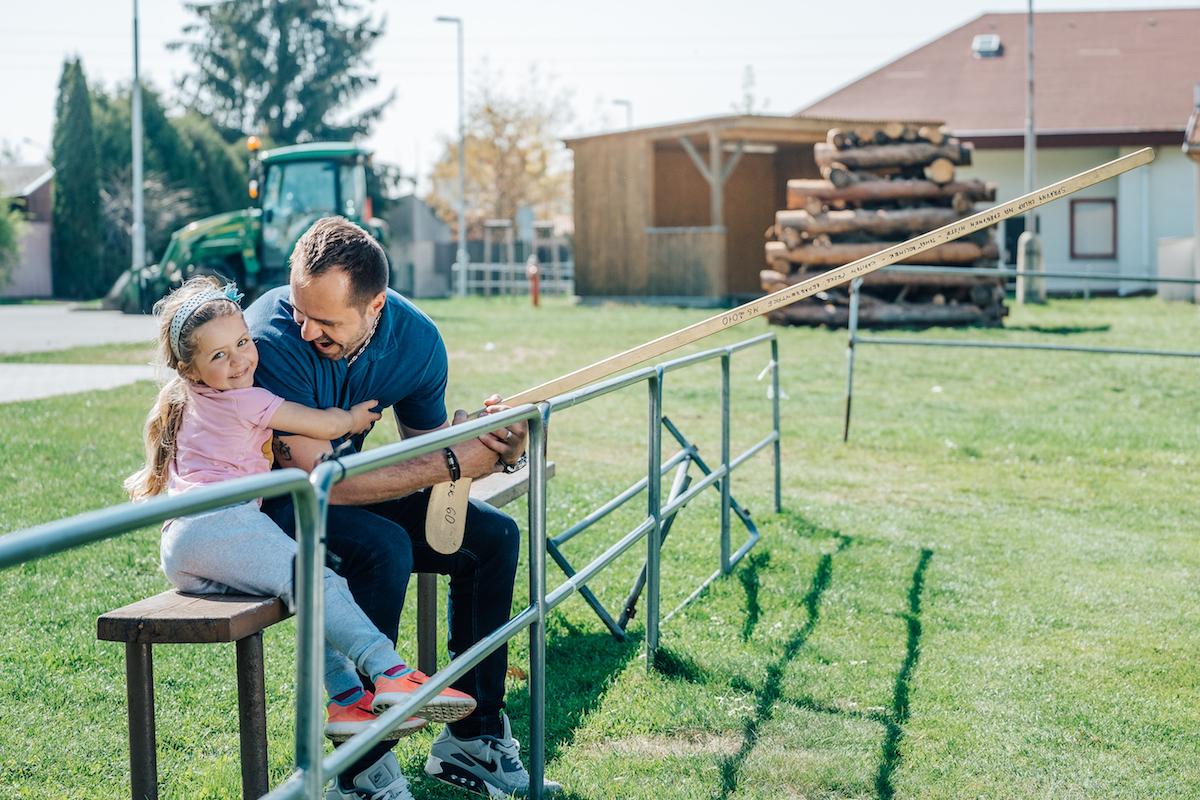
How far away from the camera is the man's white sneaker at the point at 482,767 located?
3.68m

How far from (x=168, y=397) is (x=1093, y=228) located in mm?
32299

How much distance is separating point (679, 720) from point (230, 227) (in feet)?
68.5

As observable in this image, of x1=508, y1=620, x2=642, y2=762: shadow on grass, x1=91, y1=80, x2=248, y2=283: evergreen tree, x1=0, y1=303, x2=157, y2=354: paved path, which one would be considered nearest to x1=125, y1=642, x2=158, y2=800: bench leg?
x1=508, y1=620, x2=642, y2=762: shadow on grass

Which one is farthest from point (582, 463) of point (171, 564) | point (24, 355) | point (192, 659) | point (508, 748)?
point (24, 355)

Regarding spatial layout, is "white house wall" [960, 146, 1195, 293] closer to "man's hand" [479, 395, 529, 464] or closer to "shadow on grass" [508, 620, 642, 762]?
"shadow on grass" [508, 620, 642, 762]

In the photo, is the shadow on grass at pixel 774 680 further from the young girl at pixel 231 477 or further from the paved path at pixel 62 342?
the paved path at pixel 62 342

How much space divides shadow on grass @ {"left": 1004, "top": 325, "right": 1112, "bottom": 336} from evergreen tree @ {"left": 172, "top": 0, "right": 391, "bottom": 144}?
36.5 meters

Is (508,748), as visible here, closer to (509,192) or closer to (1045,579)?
(1045,579)

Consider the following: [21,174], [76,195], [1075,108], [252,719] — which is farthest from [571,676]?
[21,174]

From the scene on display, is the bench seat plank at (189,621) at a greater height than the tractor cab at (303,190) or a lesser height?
lesser

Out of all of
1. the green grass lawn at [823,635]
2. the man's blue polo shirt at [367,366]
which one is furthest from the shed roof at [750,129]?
the man's blue polo shirt at [367,366]

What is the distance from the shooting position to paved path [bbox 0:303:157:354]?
18.2 meters

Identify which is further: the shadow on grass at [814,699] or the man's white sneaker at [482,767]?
the shadow on grass at [814,699]

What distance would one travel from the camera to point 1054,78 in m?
35.6
